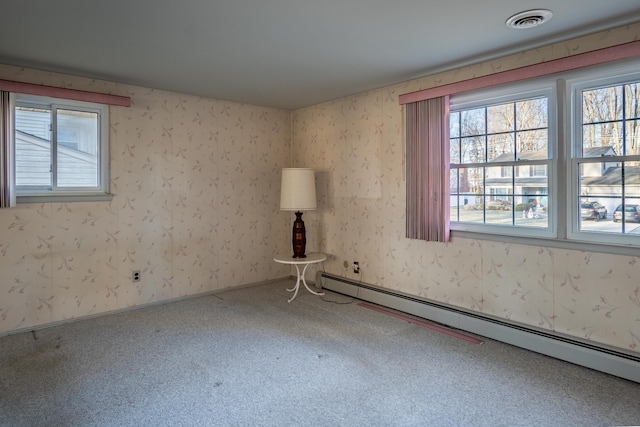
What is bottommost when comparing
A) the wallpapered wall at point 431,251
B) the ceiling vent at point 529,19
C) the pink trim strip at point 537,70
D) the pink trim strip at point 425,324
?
the pink trim strip at point 425,324

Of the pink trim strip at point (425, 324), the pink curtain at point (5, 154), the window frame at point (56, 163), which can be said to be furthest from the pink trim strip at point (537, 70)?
the pink curtain at point (5, 154)

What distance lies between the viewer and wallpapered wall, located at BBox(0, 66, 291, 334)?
11.3 feet

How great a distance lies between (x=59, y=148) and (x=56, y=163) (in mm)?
146

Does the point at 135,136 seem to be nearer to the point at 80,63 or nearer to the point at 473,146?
the point at 80,63

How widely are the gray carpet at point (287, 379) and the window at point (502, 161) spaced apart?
3.46ft

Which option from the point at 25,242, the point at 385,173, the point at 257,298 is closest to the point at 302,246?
the point at 257,298

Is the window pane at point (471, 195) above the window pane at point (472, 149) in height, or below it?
below

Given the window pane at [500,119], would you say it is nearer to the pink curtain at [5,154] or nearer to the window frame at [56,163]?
the window frame at [56,163]

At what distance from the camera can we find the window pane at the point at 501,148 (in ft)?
10.4

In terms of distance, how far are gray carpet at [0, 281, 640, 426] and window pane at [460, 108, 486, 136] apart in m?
1.80

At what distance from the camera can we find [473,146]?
3.41 m

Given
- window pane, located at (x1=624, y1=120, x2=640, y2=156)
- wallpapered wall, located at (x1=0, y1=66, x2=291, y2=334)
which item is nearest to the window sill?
window pane, located at (x1=624, y1=120, x2=640, y2=156)

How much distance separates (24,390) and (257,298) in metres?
2.28

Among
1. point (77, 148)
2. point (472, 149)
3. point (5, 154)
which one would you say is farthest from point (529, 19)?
point (5, 154)
